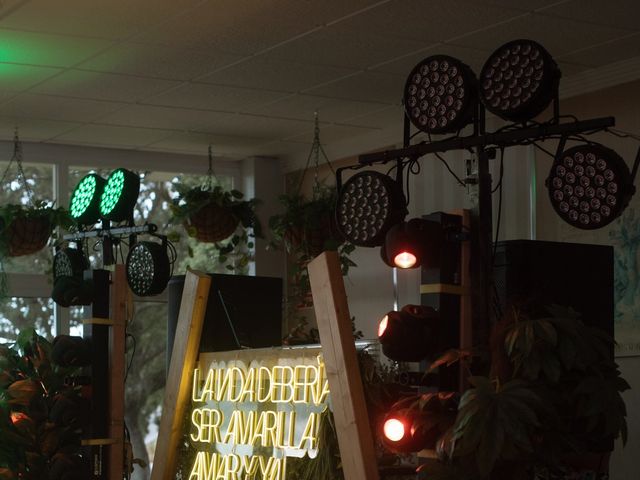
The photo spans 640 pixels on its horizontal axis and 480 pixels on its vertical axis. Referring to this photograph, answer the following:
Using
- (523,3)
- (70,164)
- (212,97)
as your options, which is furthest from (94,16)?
(70,164)

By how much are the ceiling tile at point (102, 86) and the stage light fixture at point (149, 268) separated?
4.23ft

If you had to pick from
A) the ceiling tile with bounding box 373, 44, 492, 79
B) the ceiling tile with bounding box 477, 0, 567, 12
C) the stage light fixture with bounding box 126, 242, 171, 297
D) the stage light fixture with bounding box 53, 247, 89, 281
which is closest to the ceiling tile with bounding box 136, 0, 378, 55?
the ceiling tile with bounding box 477, 0, 567, 12

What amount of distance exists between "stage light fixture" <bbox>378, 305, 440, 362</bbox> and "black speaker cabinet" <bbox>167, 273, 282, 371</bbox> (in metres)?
2.25

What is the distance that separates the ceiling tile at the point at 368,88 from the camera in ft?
23.5

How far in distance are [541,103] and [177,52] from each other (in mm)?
3031

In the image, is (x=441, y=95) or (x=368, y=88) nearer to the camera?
(x=441, y=95)

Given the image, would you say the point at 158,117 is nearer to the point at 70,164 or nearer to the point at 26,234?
the point at 26,234

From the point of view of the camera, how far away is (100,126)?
852cm

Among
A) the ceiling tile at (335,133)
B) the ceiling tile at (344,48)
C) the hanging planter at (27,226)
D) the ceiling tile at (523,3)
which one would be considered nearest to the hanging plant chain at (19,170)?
the hanging planter at (27,226)

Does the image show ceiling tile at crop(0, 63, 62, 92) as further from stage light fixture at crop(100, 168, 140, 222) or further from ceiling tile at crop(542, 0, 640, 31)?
ceiling tile at crop(542, 0, 640, 31)

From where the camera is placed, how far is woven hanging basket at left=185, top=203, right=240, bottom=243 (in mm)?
8688

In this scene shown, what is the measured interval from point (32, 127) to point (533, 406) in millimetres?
5707

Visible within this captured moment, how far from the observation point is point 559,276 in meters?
4.59

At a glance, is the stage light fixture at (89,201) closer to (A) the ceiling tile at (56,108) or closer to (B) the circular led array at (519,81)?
(A) the ceiling tile at (56,108)
